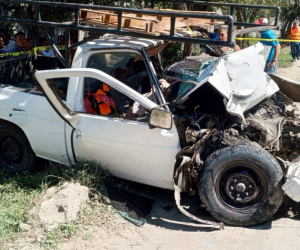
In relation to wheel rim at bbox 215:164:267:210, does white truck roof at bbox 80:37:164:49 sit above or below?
above

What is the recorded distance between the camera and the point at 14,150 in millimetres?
5473

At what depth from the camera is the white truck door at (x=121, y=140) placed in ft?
14.3

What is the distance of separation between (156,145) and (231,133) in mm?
777

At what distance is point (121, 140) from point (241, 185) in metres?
1.28

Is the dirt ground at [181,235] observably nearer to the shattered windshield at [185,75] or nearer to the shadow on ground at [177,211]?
the shadow on ground at [177,211]


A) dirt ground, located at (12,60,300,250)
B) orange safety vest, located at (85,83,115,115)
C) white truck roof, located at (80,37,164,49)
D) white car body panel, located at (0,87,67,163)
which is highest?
white truck roof, located at (80,37,164,49)

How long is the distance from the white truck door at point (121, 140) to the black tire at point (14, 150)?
0.80m

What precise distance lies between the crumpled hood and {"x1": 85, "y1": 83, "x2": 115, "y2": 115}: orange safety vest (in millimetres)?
690

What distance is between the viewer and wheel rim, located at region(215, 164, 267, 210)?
4.32 meters

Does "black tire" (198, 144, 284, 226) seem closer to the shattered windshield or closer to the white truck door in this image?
the white truck door

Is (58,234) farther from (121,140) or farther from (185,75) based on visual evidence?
(185,75)

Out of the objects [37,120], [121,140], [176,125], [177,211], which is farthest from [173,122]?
[37,120]

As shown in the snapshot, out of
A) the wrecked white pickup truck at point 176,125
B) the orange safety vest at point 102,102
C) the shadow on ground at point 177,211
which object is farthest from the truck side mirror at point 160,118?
the shadow on ground at point 177,211

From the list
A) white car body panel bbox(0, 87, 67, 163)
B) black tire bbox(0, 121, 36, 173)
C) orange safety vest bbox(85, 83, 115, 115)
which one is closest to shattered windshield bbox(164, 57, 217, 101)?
orange safety vest bbox(85, 83, 115, 115)
